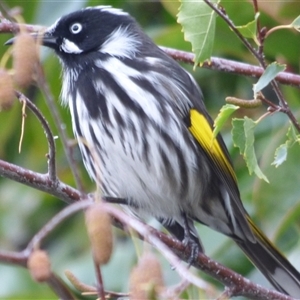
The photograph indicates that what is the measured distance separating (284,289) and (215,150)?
2.05 feet

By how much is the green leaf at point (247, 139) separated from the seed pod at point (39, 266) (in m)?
1.04

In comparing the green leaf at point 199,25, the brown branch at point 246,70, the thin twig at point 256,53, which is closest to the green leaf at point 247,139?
the thin twig at point 256,53

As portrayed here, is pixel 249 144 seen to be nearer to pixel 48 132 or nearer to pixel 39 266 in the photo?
pixel 48 132

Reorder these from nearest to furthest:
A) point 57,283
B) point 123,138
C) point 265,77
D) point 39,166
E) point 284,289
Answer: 1. point 57,283
2. point 265,77
3. point 123,138
4. point 284,289
5. point 39,166

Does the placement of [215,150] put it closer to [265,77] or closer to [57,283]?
[265,77]

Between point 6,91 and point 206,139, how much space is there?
178 centimetres

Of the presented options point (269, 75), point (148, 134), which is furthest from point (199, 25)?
point (148, 134)

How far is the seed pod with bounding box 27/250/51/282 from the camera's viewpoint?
1.20 m

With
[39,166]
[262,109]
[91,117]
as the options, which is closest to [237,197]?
[91,117]

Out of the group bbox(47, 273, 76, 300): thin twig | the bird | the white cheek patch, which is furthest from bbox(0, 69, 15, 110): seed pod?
the white cheek patch

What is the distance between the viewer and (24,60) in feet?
4.43

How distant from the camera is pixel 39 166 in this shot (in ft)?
14.2

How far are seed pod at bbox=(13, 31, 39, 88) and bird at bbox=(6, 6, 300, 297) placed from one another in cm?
157

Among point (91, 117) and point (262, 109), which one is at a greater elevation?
point (91, 117)
